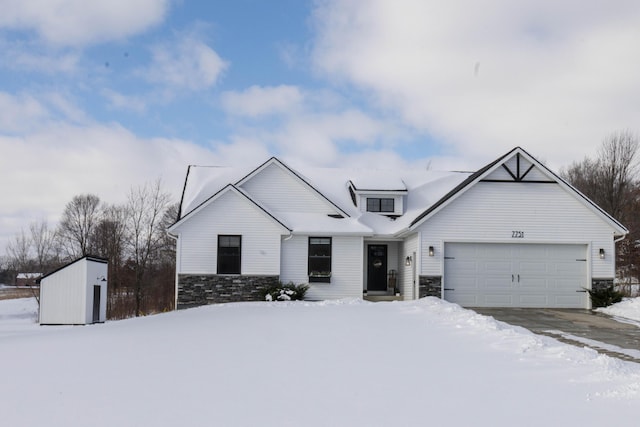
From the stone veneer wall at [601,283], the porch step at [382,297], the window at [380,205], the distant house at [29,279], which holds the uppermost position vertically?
the window at [380,205]

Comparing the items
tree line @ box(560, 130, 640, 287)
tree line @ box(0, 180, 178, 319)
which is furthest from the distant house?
tree line @ box(560, 130, 640, 287)

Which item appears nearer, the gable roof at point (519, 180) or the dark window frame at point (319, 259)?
the gable roof at point (519, 180)

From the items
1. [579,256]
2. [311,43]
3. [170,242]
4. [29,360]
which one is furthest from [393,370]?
[170,242]

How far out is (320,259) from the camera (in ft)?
68.8

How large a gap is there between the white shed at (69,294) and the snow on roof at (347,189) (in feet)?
19.0

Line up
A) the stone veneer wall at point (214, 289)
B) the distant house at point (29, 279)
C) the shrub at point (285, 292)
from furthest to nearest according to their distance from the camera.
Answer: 1. the distant house at point (29, 279)
2. the stone veneer wall at point (214, 289)
3. the shrub at point (285, 292)

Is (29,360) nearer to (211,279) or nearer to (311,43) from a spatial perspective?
(311,43)

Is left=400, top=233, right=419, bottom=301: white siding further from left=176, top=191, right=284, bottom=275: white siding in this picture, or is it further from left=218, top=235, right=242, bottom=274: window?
left=218, top=235, right=242, bottom=274: window

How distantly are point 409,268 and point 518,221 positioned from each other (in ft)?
13.3

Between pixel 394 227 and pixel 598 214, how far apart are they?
273 inches

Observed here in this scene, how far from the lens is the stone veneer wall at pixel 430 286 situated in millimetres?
19703

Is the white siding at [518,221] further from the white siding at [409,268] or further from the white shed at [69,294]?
the white shed at [69,294]

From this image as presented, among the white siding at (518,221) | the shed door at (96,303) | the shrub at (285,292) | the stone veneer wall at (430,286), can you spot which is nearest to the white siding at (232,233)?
the shrub at (285,292)

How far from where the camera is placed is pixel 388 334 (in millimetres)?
10883
